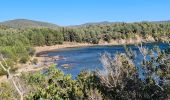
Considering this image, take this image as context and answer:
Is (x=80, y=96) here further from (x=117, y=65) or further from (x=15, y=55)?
(x=15, y=55)

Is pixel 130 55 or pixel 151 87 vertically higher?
pixel 130 55

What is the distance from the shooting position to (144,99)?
27844 mm

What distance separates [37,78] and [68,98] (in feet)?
76.1

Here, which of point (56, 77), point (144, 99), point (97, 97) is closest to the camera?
point (97, 97)

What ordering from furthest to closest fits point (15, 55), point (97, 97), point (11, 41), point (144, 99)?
point (11, 41)
point (15, 55)
point (144, 99)
point (97, 97)

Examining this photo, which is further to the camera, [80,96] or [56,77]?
[56,77]

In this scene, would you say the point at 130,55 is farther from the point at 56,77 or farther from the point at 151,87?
the point at 56,77

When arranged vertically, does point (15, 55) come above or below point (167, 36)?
below

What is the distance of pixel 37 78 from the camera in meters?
52.6

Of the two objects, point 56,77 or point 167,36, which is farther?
point 56,77

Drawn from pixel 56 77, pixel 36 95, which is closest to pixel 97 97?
pixel 36 95

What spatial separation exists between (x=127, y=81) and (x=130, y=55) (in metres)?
2.99

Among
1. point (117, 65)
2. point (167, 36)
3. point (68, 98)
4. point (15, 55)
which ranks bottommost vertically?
point (15, 55)

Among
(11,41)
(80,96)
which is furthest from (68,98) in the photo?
(11,41)
